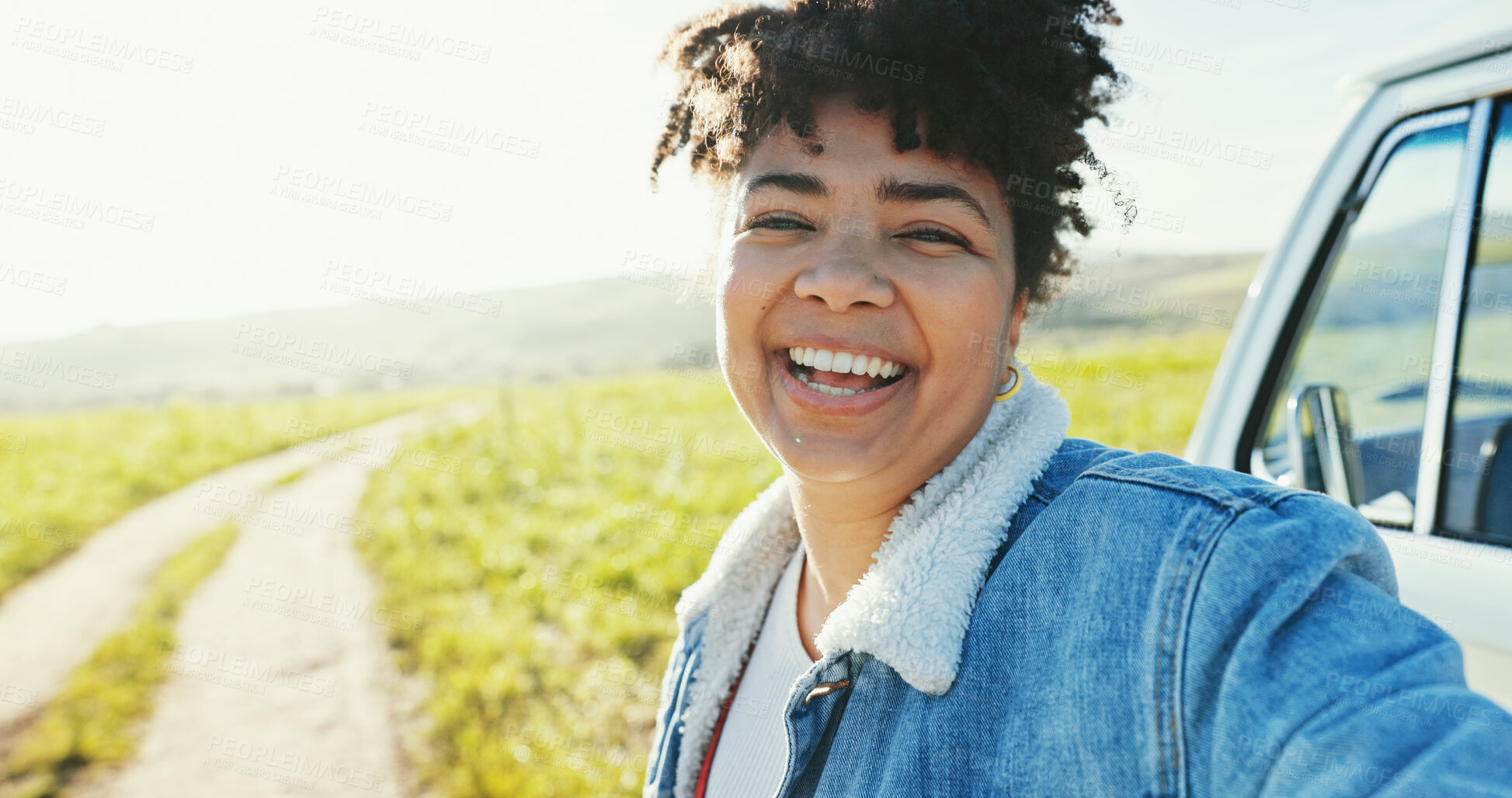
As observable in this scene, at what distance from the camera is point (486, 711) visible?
4418mm

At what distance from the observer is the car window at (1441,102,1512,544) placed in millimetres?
1764

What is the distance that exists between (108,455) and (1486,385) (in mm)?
15216

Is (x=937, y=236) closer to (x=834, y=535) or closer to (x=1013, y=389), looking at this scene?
(x=1013, y=389)

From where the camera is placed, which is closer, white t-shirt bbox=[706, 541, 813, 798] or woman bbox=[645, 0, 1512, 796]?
woman bbox=[645, 0, 1512, 796]

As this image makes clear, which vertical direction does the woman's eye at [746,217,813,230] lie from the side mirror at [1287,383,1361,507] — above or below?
above

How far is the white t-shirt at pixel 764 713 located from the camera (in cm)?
160

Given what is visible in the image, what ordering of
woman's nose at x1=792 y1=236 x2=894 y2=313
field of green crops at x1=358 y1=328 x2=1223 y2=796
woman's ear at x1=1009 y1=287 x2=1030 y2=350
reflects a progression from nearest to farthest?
woman's nose at x1=792 y1=236 x2=894 y2=313
woman's ear at x1=1009 y1=287 x2=1030 y2=350
field of green crops at x1=358 y1=328 x2=1223 y2=796

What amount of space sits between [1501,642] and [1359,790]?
96cm

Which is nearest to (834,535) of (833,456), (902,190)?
(833,456)

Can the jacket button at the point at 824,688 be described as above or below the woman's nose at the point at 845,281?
below

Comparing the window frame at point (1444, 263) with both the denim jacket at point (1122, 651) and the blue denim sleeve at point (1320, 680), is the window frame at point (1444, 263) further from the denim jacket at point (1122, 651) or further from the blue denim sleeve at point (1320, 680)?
the blue denim sleeve at point (1320, 680)

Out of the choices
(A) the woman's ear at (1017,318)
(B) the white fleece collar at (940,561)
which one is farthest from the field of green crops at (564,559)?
(B) the white fleece collar at (940,561)

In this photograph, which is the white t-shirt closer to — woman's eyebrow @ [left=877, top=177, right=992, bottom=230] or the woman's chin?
the woman's chin

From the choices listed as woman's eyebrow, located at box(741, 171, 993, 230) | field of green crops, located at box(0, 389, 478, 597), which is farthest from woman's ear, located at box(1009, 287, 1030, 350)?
field of green crops, located at box(0, 389, 478, 597)
